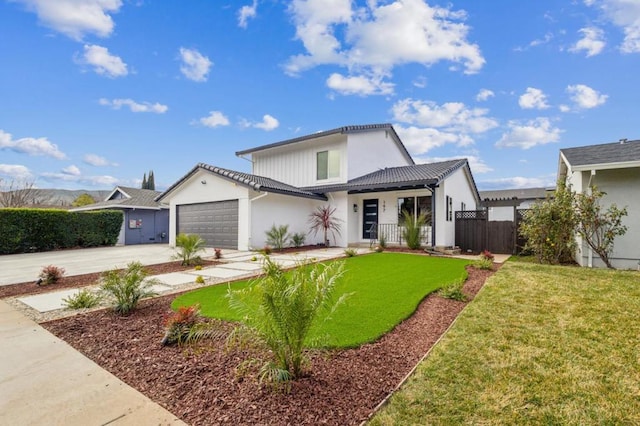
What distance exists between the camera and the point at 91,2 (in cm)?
880

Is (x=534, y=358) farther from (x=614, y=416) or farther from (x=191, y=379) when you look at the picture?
(x=191, y=379)

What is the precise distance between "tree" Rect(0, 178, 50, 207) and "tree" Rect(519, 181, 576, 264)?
41.1 m

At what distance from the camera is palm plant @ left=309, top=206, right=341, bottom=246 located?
14828 millimetres

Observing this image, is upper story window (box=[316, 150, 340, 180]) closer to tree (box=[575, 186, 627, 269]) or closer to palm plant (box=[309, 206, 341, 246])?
palm plant (box=[309, 206, 341, 246])

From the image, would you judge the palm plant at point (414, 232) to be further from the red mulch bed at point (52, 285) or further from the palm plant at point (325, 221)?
the red mulch bed at point (52, 285)

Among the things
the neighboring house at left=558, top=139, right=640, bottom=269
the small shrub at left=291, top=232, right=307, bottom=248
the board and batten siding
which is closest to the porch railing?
the board and batten siding

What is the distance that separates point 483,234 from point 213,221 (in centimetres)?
Answer: 1273

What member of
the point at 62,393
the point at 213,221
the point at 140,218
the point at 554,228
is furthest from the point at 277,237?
the point at 140,218

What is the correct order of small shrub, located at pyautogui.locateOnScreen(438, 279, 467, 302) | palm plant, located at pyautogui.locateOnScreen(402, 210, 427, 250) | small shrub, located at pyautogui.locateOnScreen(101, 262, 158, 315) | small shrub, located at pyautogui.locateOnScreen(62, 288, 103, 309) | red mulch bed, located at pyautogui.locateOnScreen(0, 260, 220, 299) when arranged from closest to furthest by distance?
small shrub, located at pyautogui.locateOnScreen(101, 262, 158, 315) < small shrub, located at pyautogui.locateOnScreen(62, 288, 103, 309) < small shrub, located at pyautogui.locateOnScreen(438, 279, 467, 302) < red mulch bed, located at pyautogui.locateOnScreen(0, 260, 220, 299) < palm plant, located at pyautogui.locateOnScreen(402, 210, 427, 250)

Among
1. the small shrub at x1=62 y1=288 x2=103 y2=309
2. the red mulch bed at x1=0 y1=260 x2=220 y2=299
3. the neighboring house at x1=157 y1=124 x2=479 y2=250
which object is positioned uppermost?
the neighboring house at x1=157 y1=124 x2=479 y2=250

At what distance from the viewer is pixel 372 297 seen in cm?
514

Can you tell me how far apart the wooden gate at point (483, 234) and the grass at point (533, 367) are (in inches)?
313

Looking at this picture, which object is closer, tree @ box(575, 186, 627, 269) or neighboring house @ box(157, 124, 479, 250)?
tree @ box(575, 186, 627, 269)

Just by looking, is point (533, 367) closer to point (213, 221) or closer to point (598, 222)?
point (598, 222)
